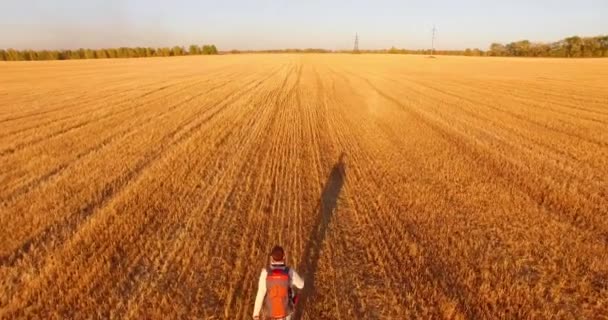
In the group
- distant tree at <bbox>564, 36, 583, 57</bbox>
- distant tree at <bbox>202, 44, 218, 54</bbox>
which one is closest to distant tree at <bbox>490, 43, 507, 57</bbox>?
distant tree at <bbox>564, 36, 583, 57</bbox>

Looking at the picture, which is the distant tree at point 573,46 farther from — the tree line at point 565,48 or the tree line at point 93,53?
the tree line at point 93,53

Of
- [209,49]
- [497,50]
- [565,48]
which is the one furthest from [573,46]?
[209,49]

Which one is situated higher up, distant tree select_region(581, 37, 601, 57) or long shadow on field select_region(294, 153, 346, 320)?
distant tree select_region(581, 37, 601, 57)

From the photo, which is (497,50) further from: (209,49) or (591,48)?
(209,49)

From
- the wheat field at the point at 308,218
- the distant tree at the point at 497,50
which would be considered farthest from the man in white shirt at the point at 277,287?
the distant tree at the point at 497,50

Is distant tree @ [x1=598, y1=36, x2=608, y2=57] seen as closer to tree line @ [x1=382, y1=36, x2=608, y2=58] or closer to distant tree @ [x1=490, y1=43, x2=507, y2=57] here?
tree line @ [x1=382, y1=36, x2=608, y2=58]

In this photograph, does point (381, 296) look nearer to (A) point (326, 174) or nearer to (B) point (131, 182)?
(A) point (326, 174)

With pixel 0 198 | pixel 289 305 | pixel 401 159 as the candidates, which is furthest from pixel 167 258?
pixel 401 159
